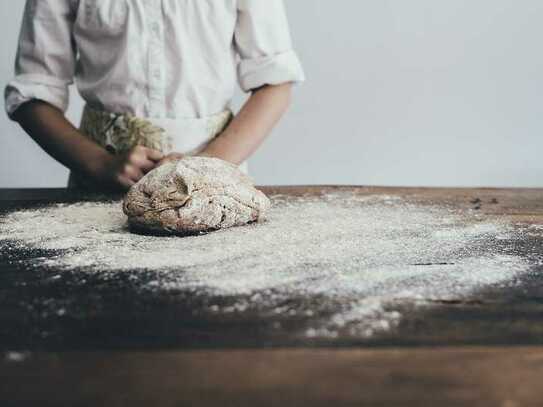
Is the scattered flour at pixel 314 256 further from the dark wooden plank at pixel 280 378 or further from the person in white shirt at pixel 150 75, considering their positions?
the person in white shirt at pixel 150 75

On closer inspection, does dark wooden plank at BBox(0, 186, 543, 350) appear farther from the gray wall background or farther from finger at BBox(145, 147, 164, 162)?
the gray wall background

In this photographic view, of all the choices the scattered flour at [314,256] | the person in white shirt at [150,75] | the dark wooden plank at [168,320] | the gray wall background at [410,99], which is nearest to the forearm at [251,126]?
the person in white shirt at [150,75]

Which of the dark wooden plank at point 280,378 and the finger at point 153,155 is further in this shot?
the finger at point 153,155

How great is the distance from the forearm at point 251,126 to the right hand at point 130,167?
0.35ft

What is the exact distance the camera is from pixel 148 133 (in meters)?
1.26

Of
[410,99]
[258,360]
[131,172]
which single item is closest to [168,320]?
[258,360]

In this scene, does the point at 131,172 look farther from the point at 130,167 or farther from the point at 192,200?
the point at 192,200

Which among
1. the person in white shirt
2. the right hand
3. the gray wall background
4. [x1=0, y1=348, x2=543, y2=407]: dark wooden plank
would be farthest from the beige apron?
the gray wall background

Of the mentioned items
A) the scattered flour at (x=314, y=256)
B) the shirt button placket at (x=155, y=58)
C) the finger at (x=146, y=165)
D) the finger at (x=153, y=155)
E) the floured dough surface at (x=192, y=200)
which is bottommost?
the scattered flour at (x=314, y=256)

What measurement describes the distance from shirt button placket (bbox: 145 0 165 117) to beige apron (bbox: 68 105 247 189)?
4 cm

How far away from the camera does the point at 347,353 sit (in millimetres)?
459

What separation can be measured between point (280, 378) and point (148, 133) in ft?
2.96

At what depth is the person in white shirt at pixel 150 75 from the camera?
4.12ft

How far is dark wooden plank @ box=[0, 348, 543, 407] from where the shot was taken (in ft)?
1.32
